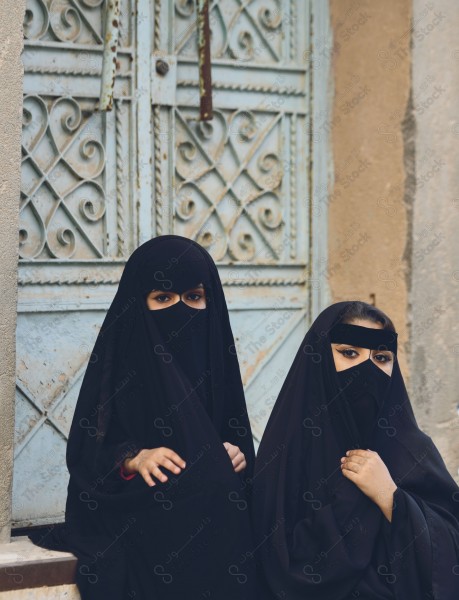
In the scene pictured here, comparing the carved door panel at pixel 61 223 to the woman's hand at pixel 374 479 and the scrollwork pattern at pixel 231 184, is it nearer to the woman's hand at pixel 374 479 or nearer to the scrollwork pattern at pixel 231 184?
the scrollwork pattern at pixel 231 184

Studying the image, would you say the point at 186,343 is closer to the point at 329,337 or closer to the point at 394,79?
the point at 329,337

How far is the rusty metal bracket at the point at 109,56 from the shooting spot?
15.9 ft

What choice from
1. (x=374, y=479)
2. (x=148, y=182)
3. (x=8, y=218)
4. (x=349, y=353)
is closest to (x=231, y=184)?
(x=148, y=182)

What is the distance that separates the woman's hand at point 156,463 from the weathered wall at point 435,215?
1.88 meters

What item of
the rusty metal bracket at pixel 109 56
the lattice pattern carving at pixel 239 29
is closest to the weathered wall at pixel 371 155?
the lattice pattern carving at pixel 239 29

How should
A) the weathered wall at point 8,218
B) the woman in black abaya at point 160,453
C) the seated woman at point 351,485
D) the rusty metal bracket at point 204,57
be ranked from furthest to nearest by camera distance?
1. the rusty metal bracket at point 204,57
2. the weathered wall at point 8,218
3. the woman in black abaya at point 160,453
4. the seated woman at point 351,485

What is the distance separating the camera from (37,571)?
377 centimetres

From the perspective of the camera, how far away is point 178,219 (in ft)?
17.1

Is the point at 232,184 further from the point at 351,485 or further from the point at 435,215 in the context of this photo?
the point at 351,485

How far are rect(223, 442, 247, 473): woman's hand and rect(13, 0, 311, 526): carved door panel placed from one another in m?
1.24

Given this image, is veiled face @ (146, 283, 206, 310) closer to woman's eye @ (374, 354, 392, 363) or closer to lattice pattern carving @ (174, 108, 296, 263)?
woman's eye @ (374, 354, 392, 363)

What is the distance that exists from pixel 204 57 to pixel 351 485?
2221mm

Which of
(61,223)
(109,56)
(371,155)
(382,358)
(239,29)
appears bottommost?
(382,358)

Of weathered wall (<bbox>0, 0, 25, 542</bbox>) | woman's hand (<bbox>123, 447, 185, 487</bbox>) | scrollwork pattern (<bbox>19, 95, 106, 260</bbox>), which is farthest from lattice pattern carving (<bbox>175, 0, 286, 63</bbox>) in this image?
woman's hand (<bbox>123, 447, 185, 487</bbox>)
